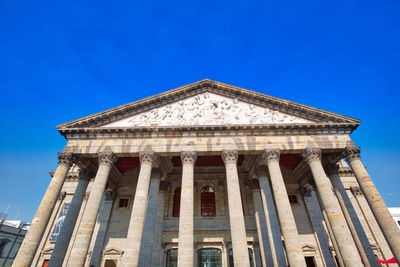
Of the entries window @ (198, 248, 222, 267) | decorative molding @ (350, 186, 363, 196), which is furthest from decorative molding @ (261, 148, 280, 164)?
decorative molding @ (350, 186, 363, 196)

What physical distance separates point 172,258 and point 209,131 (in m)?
10.4

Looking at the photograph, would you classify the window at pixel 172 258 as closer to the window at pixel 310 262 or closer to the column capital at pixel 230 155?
the column capital at pixel 230 155

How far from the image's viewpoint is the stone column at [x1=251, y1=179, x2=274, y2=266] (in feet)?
47.6

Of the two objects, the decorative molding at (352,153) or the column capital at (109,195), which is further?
the column capital at (109,195)

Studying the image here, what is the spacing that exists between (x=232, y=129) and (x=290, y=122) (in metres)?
4.44

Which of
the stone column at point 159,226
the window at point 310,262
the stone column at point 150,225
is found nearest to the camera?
the stone column at point 150,225

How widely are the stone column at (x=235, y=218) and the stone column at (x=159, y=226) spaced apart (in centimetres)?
701

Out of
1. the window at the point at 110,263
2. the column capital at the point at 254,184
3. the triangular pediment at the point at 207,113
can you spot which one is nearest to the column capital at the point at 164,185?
the triangular pediment at the point at 207,113

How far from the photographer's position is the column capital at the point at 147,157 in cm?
1450

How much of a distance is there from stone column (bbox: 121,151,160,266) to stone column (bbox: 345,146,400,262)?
13.7 meters

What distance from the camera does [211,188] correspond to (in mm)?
19828

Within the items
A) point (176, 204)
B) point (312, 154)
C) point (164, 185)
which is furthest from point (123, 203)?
point (312, 154)

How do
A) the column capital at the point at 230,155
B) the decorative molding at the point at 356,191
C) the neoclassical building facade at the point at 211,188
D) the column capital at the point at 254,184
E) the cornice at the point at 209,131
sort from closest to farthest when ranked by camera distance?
the neoclassical building facade at the point at 211,188, the column capital at the point at 230,155, the cornice at the point at 209,131, the column capital at the point at 254,184, the decorative molding at the point at 356,191

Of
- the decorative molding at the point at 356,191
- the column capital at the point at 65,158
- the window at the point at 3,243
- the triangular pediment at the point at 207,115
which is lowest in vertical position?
the window at the point at 3,243
